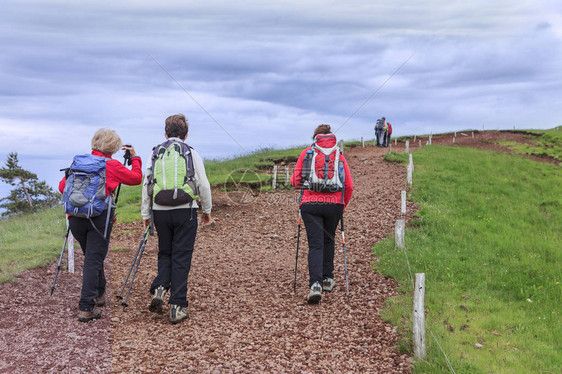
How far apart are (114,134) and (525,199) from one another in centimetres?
1909

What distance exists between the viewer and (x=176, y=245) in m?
6.69

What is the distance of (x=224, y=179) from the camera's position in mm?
20531

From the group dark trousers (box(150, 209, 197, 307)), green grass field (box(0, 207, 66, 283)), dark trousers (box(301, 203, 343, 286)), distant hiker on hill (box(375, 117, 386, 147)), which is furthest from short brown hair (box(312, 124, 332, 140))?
distant hiker on hill (box(375, 117, 386, 147))

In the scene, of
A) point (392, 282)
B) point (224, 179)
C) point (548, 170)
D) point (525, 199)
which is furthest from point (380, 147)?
point (392, 282)

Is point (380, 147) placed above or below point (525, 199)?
above

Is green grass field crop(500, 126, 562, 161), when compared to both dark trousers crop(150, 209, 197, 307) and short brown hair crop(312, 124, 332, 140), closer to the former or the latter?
short brown hair crop(312, 124, 332, 140)

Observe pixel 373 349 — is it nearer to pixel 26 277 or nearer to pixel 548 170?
pixel 26 277

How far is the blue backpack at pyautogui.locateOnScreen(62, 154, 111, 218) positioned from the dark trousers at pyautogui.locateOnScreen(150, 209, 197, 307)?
85 centimetres

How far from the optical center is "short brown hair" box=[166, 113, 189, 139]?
6.61 meters

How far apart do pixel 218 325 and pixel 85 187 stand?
110 inches

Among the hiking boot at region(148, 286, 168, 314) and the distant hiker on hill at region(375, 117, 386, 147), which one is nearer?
the hiking boot at region(148, 286, 168, 314)

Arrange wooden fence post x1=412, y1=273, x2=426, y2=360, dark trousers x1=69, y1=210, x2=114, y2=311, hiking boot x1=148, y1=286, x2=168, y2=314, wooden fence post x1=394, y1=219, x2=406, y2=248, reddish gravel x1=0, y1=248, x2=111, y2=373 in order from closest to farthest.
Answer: reddish gravel x1=0, y1=248, x2=111, y2=373
wooden fence post x1=412, y1=273, x2=426, y2=360
dark trousers x1=69, y1=210, x2=114, y2=311
hiking boot x1=148, y1=286, x2=168, y2=314
wooden fence post x1=394, y1=219, x2=406, y2=248

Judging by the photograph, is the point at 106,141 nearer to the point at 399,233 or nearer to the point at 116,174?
the point at 116,174

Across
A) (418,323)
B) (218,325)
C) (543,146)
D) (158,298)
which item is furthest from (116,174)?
(543,146)
